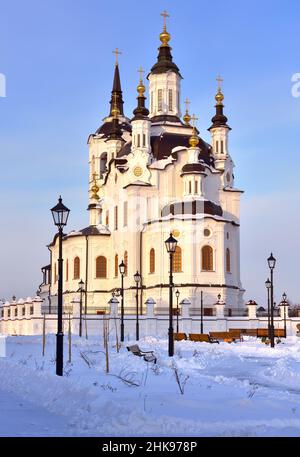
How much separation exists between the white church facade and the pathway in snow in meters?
39.1

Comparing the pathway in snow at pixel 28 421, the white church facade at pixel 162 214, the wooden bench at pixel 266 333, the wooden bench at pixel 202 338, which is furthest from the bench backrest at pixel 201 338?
the pathway in snow at pixel 28 421

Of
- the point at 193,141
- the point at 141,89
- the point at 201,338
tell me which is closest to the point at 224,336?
the point at 201,338

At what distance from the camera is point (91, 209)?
2532 inches

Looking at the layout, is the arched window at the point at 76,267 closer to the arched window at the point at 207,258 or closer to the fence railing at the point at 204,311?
the arched window at the point at 207,258

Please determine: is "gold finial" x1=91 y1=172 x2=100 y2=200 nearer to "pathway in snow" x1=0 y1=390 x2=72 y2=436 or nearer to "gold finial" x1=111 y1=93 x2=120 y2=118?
"gold finial" x1=111 y1=93 x2=120 y2=118

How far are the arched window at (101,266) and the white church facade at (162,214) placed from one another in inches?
3.4

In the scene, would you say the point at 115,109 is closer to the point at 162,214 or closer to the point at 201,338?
the point at 162,214

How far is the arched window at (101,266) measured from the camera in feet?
194

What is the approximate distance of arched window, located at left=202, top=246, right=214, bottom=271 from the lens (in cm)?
5278

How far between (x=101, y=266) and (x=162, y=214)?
24.5ft
